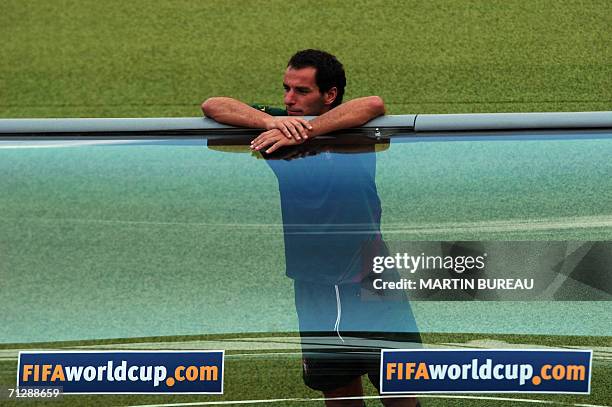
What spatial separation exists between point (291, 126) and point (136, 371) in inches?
29.5

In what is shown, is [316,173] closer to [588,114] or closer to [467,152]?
[467,152]

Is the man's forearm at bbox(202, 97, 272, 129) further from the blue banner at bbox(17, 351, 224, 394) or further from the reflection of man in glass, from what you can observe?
the blue banner at bbox(17, 351, 224, 394)

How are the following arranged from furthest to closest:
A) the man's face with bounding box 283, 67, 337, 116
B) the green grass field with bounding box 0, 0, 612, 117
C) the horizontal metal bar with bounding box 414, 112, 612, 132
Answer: the green grass field with bounding box 0, 0, 612, 117 < the man's face with bounding box 283, 67, 337, 116 < the horizontal metal bar with bounding box 414, 112, 612, 132

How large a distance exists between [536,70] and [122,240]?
3.30 m

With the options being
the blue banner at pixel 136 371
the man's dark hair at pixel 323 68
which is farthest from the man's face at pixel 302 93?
the blue banner at pixel 136 371

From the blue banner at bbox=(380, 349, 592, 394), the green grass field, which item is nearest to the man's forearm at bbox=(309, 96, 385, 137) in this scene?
the blue banner at bbox=(380, 349, 592, 394)

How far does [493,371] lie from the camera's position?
261 centimetres

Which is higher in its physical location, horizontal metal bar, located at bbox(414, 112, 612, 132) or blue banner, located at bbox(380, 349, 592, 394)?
horizontal metal bar, located at bbox(414, 112, 612, 132)

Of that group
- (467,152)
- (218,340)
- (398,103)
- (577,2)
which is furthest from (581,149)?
(577,2)

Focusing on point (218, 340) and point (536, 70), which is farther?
point (536, 70)

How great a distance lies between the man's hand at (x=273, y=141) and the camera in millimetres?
2602

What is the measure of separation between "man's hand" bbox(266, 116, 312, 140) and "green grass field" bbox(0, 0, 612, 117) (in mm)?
2558

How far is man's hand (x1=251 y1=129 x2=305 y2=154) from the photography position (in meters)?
2.60

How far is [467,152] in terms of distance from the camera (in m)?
2.58
